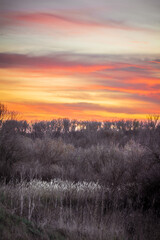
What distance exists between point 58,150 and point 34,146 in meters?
1.82

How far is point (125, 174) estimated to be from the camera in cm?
1366

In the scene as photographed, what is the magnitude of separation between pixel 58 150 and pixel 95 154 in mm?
2425

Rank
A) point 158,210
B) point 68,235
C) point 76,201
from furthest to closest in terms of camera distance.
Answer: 1. point 76,201
2. point 158,210
3. point 68,235

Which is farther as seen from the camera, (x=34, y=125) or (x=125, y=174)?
(x=34, y=125)

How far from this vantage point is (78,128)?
113 ft

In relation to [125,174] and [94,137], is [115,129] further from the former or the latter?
[125,174]

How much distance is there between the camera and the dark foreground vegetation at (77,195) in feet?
23.3

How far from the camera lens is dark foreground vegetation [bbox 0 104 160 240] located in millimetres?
7113

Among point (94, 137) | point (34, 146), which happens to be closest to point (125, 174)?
point (34, 146)

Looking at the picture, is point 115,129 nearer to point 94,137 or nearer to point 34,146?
point 94,137

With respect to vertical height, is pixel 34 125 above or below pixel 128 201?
above

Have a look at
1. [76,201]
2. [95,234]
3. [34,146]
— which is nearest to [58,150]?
[34,146]

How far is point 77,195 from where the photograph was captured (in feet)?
35.9

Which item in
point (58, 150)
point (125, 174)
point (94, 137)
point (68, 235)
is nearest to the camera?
point (68, 235)
